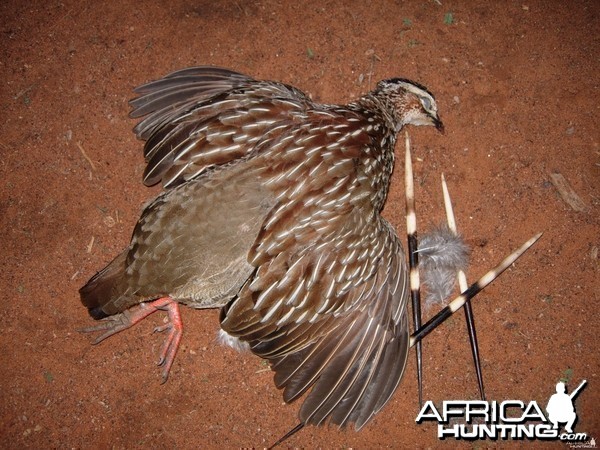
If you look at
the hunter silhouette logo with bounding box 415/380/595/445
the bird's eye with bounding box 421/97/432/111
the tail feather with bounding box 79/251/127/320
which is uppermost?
the bird's eye with bounding box 421/97/432/111

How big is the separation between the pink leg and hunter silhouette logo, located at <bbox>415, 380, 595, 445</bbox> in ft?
5.00

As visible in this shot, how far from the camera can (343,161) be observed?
2670mm

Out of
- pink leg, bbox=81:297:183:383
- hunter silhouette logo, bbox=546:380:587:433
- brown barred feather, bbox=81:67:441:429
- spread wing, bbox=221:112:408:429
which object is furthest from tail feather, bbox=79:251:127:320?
hunter silhouette logo, bbox=546:380:587:433

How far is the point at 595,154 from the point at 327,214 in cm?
208

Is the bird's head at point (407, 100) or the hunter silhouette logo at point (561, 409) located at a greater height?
the bird's head at point (407, 100)

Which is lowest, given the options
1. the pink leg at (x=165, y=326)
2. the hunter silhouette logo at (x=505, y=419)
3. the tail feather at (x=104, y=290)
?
the hunter silhouette logo at (x=505, y=419)

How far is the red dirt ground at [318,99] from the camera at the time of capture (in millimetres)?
2977

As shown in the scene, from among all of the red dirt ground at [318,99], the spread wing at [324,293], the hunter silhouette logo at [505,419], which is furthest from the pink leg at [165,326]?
the hunter silhouette logo at [505,419]

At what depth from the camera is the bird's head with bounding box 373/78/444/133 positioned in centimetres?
317

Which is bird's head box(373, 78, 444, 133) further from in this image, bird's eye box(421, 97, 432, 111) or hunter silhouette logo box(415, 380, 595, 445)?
hunter silhouette logo box(415, 380, 595, 445)

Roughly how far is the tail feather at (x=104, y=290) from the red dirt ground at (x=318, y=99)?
471 millimetres

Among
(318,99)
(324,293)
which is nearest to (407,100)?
(318,99)

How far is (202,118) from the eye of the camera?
276 cm

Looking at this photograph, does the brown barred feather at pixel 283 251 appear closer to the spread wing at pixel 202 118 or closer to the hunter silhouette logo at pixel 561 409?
the spread wing at pixel 202 118
